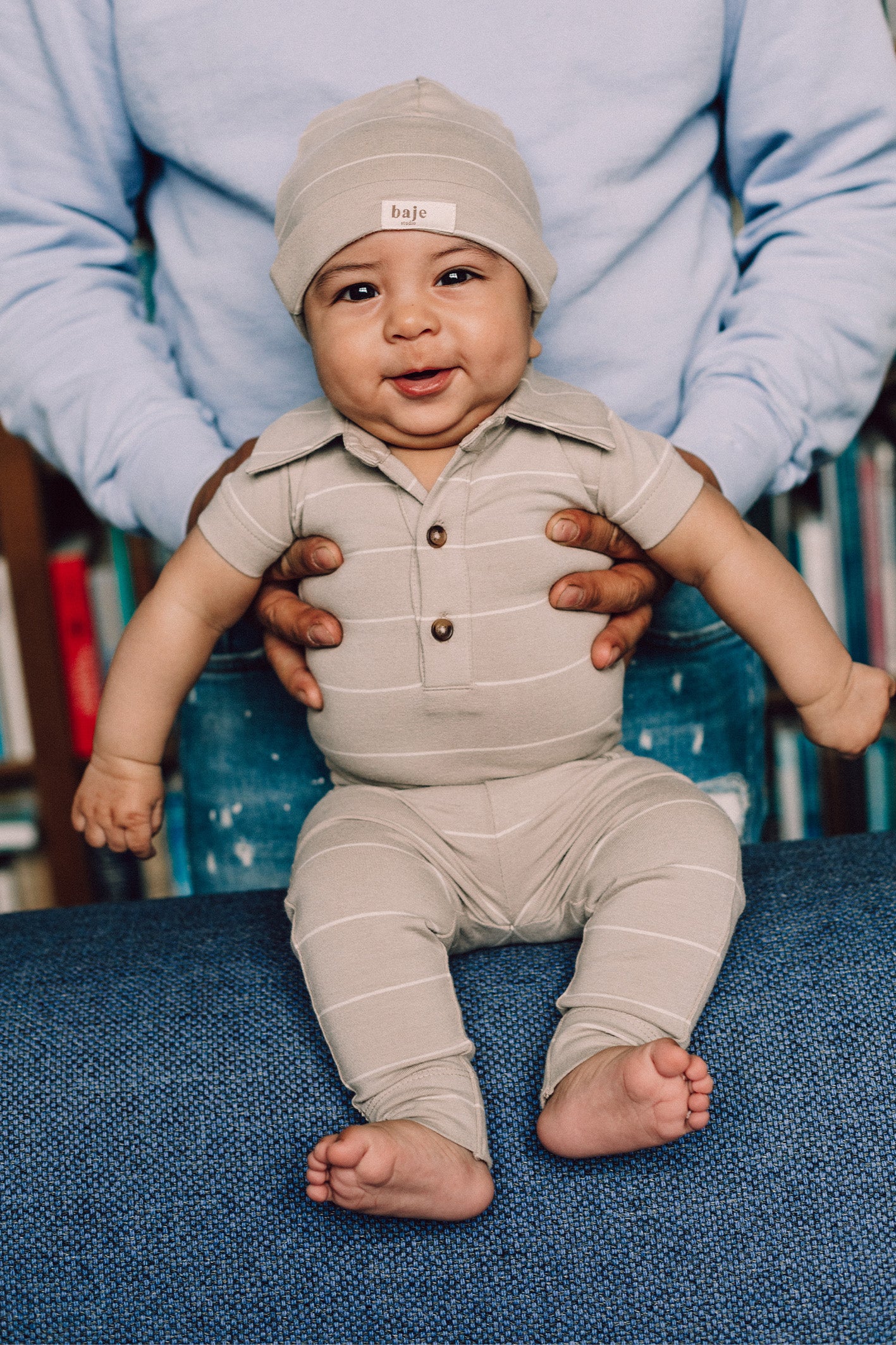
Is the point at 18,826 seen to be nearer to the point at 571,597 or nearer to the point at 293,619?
the point at 293,619

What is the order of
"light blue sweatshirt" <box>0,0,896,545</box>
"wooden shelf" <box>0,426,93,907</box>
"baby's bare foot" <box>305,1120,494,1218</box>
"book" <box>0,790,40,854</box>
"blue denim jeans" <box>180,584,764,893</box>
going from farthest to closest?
"book" <box>0,790,40,854</box> → "wooden shelf" <box>0,426,93,907</box> → "blue denim jeans" <box>180,584,764,893</box> → "light blue sweatshirt" <box>0,0,896,545</box> → "baby's bare foot" <box>305,1120,494,1218</box>

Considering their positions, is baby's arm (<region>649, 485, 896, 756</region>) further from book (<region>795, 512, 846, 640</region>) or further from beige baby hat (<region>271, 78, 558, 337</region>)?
book (<region>795, 512, 846, 640</region>)

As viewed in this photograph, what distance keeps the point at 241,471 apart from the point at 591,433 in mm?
263

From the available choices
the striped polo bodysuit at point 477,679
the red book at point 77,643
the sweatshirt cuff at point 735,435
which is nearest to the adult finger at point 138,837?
the striped polo bodysuit at point 477,679

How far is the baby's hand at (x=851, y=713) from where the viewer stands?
820mm

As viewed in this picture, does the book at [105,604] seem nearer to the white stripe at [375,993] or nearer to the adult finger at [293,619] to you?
the adult finger at [293,619]

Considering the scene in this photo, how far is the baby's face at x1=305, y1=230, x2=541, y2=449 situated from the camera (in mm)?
750

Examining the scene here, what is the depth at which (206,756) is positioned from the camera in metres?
1.06

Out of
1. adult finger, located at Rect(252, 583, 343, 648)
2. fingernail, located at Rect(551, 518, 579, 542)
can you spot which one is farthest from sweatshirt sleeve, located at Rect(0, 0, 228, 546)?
fingernail, located at Rect(551, 518, 579, 542)

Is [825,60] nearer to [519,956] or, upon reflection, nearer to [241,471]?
[241,471]

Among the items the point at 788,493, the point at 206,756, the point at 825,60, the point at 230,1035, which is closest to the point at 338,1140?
the point at 230,1035

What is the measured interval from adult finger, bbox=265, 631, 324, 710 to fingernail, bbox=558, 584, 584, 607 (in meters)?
0.20

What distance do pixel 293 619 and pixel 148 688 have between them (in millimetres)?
126

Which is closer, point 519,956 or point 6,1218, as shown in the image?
point 6,1218
